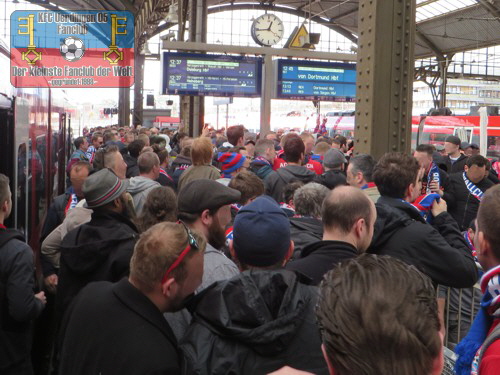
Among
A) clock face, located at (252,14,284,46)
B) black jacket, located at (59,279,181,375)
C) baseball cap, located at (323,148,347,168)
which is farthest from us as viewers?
clock face, located at (252,14,284,46)

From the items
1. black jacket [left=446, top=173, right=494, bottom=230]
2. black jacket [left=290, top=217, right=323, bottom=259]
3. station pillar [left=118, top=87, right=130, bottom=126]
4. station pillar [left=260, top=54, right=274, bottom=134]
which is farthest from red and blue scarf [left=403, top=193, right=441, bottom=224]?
station pillar [left=118, top=87, right=130, bottom=126]

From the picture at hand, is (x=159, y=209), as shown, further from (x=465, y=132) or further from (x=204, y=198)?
(x=465, y=132)

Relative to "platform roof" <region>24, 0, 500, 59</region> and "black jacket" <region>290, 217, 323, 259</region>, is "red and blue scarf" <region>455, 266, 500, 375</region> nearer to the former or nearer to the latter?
"black jacket" <region>290, 217, 323, 259</region>

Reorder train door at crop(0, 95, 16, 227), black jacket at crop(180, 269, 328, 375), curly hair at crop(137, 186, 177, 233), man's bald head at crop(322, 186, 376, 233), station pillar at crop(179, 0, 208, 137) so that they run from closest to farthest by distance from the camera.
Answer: black jacket at crop(180, 269, 328, 375) < man's bald head at crop(322, 186, 376, 233) < curly hair at crop(137, 186, 177, 233) < train door at crop(0, 95, 16, 227) < station pillar at crop(179, 0, 208, 137)

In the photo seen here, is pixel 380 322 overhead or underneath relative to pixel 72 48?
underneath

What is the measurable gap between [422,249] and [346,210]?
497mm

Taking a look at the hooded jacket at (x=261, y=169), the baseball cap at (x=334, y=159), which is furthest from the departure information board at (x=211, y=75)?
the baseball cap at (x=334, y=159)

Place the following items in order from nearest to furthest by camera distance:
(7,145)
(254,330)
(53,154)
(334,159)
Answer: (254,330), (7,145), (334,159), (53,154)

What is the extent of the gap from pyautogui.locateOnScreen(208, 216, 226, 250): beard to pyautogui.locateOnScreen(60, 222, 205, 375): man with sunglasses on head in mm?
706

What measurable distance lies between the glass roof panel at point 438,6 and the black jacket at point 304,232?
25018 millimetres

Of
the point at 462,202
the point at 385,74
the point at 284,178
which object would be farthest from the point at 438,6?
the point at 385,74

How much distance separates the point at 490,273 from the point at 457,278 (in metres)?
1.19

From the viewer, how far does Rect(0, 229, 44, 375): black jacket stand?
3.17 metres

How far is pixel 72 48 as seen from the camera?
31.4 ft
